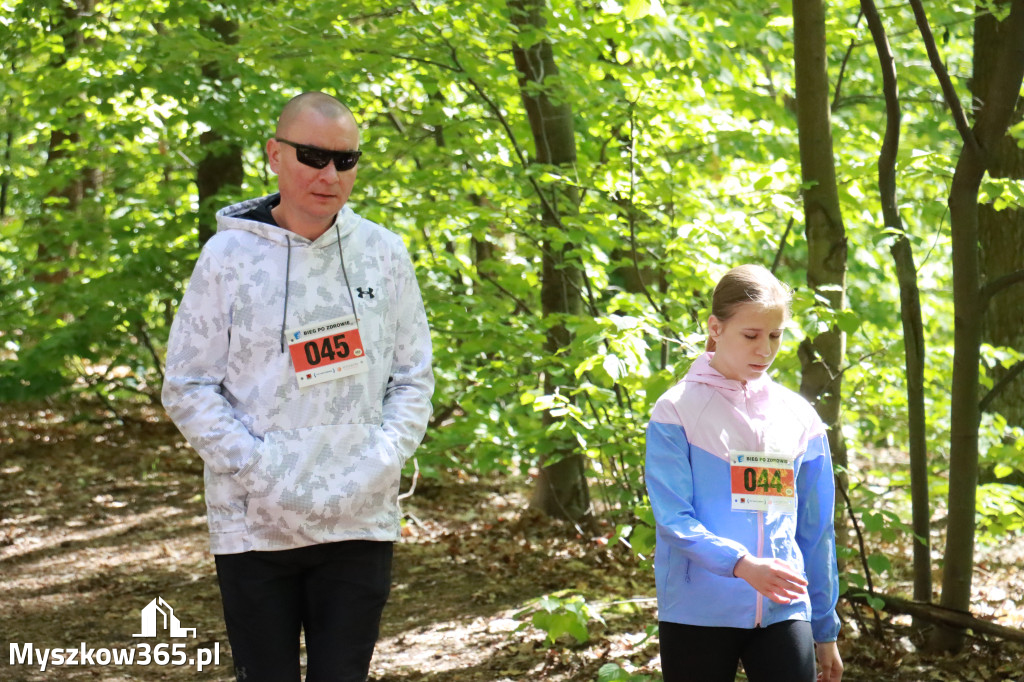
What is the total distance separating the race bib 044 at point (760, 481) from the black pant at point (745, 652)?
299 mm

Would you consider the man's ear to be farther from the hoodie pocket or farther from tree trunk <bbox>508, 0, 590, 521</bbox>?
tree trunk <bbox>508, 0, 590, 521</bbox>

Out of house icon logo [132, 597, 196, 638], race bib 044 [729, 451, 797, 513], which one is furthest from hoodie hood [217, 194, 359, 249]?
house icon logo [132, 597, 196, 638]

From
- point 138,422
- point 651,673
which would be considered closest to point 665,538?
point 651,673

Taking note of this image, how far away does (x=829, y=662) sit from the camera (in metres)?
2.48

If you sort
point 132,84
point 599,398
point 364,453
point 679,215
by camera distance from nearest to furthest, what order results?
point 364,453
point 599,398
point 679,215
point 132,84

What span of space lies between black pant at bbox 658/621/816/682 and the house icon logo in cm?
362

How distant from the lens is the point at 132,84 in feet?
22.2

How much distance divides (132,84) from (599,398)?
4.15 metres

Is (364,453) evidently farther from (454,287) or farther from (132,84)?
(132,84)

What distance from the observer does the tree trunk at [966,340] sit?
395cm

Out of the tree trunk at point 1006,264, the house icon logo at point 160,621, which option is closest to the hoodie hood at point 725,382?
the house icon logo at point 160,621

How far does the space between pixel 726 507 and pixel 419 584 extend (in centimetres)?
417

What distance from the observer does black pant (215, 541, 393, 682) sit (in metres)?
2.34

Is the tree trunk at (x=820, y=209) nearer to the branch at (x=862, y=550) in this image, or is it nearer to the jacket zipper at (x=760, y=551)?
the branch at (x=862, y=550)
